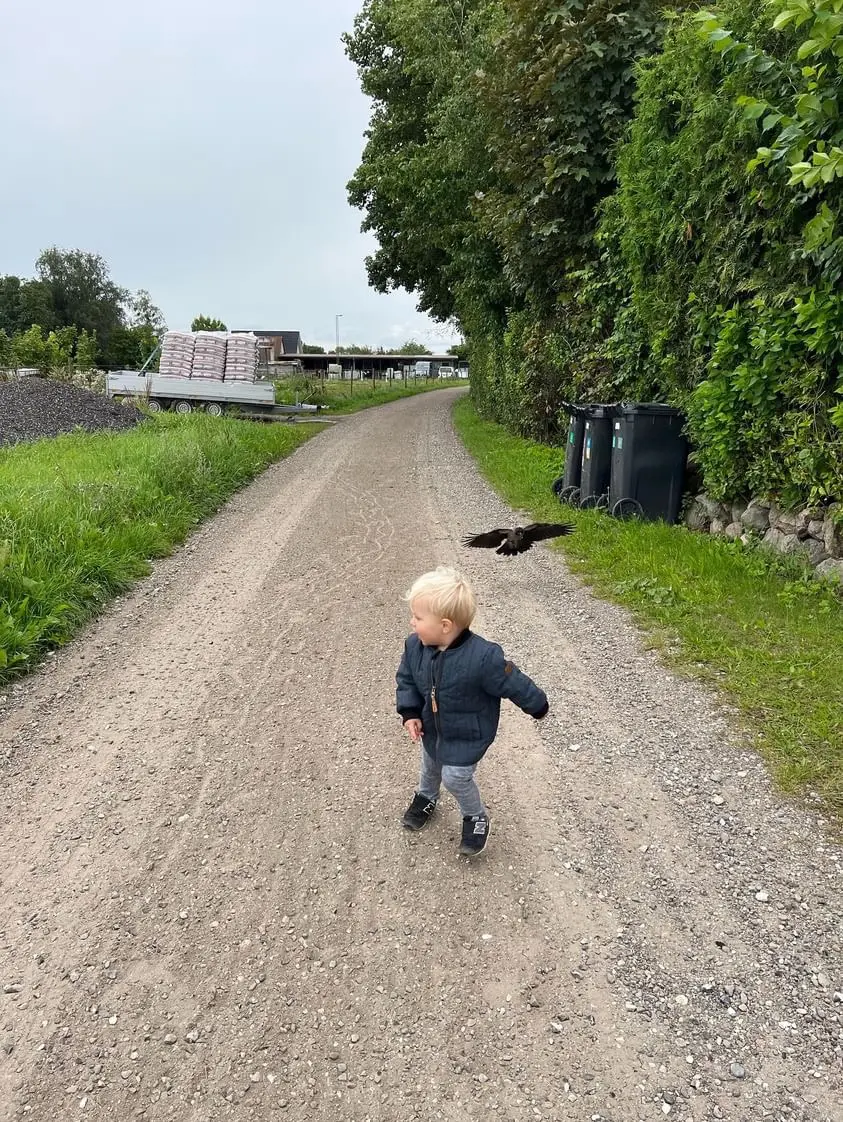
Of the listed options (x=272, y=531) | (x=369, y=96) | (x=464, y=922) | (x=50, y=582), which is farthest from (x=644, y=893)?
(x=369, y=96)

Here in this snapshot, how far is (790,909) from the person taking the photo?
2.51 metres

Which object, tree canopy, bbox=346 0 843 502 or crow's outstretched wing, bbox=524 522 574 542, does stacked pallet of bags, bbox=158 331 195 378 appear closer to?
tree canopy, bbox=346 0 843 502

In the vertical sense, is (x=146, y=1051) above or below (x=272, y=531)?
below

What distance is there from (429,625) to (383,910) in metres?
1.04

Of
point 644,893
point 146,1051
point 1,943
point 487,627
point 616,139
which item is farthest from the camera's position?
point 616,139

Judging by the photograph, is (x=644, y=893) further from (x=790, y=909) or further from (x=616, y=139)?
(x=616, y=139)

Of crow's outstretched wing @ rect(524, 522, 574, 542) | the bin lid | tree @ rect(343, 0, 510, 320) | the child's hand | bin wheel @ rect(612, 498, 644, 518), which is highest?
tree @ rect(343, 0, 510, 320)

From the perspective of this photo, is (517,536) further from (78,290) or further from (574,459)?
(78,290)

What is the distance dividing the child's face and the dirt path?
91 cm

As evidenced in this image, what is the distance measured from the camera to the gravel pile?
49.9ft

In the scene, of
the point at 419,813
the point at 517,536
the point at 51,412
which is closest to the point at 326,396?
the point at 51,412

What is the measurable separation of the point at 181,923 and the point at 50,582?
365 centimetres

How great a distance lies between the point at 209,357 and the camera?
23734 mm

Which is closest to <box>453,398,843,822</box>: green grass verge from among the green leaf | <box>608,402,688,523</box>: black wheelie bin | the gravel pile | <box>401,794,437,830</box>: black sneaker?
<box>608,402,688,523</box>: black wheelie bin
